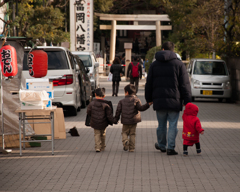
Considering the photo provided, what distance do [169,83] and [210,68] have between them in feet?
42.3

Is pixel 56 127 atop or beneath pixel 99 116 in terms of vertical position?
beneath

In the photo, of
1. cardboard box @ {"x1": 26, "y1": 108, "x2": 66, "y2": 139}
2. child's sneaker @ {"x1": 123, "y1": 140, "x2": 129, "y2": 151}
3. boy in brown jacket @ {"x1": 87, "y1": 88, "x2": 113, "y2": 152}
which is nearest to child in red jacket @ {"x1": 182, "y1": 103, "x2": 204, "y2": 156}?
child's sneaker @ {"x1": 123, "y1": 140, "x2": 129, "y2": 151}

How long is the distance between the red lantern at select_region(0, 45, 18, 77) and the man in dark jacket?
2517 mm

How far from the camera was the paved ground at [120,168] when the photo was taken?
19.4ft

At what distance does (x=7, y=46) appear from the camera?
832 cm

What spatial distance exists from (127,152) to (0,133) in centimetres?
248

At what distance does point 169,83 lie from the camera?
7758 mm

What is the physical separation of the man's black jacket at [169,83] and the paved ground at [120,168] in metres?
0.95

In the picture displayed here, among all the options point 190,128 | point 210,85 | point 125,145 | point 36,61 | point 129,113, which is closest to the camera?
point 190,128

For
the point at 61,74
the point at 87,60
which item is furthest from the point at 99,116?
the point at 87,60

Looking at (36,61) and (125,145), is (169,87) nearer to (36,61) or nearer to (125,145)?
(125,145)

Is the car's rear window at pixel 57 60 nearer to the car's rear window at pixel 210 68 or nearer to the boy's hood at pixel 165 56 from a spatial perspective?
the boy's hood at pixel 165 56

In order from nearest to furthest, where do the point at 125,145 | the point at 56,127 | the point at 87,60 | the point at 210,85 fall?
the point at 125,145 < the point at 56,127 < the point at 210,85 < the point at 87,60

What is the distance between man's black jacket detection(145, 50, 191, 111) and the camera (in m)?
7.73
